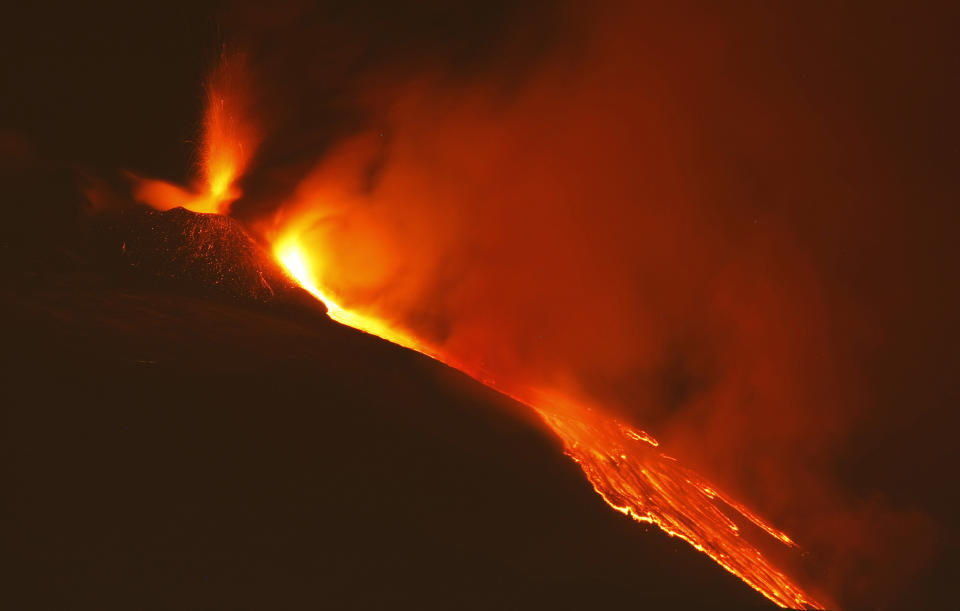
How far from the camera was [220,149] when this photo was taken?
7621mm

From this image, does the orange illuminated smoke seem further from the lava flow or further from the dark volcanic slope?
the dark volcanic slope

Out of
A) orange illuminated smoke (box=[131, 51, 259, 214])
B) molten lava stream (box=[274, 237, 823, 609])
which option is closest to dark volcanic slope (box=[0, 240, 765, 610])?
molten lava stream (box=[274, 237, 823, 609])

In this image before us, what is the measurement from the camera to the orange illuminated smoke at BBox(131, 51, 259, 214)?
23.1 ft

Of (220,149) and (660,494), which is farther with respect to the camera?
(220,149)

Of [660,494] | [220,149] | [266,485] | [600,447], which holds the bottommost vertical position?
[266,485]

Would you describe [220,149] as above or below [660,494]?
above

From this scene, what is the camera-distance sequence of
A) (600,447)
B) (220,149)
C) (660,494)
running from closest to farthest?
1. (660,494)
2. (600,447)
3. (220,149)

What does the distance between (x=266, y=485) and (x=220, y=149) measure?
18.1ft

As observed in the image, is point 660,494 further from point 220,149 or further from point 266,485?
point 220,149

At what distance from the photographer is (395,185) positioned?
904 centimetres

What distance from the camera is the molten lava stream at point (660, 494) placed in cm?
438

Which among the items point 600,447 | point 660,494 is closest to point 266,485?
point 600,447

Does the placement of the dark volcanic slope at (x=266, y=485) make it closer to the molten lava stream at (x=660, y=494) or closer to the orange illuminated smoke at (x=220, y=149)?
the molten lava stream at (x=660, y=494)

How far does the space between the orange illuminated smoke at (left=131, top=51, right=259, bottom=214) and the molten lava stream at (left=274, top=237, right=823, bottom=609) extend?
1902 mm
